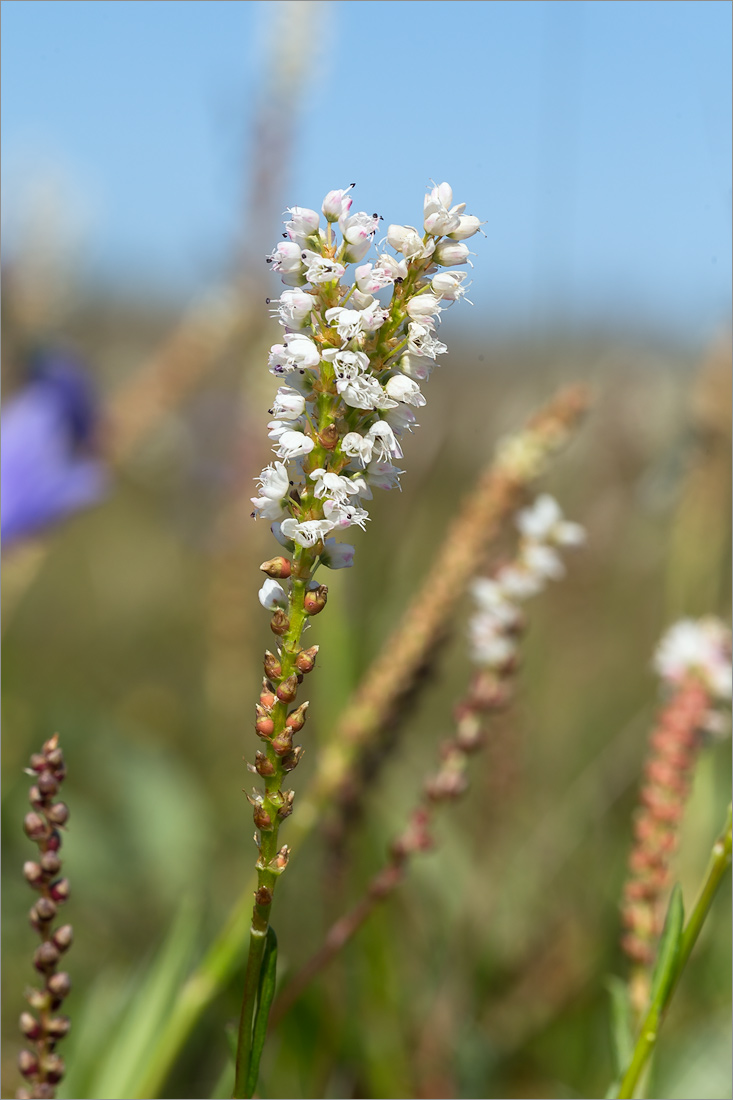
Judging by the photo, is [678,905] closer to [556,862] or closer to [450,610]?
[450,610]

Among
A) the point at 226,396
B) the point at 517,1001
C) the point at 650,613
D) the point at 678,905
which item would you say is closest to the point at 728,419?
the point at 517,1001

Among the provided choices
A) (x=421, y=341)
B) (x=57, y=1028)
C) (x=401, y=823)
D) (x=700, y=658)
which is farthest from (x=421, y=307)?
(x=401, y=823)

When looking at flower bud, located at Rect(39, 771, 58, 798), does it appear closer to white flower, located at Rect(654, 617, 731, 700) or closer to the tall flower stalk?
the tall flower stalk

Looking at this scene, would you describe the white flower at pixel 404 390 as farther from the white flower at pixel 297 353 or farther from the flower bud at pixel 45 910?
the flower bud at pixel 45 910

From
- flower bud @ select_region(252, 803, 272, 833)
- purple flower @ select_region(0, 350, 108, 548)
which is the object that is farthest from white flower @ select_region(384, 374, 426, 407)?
purple flower @ select_region(0, 350, 108, 548)

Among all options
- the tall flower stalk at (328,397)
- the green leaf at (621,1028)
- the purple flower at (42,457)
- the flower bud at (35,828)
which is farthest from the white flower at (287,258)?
the purple flower at (42,457)

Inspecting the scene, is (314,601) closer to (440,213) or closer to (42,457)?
(440,213)
